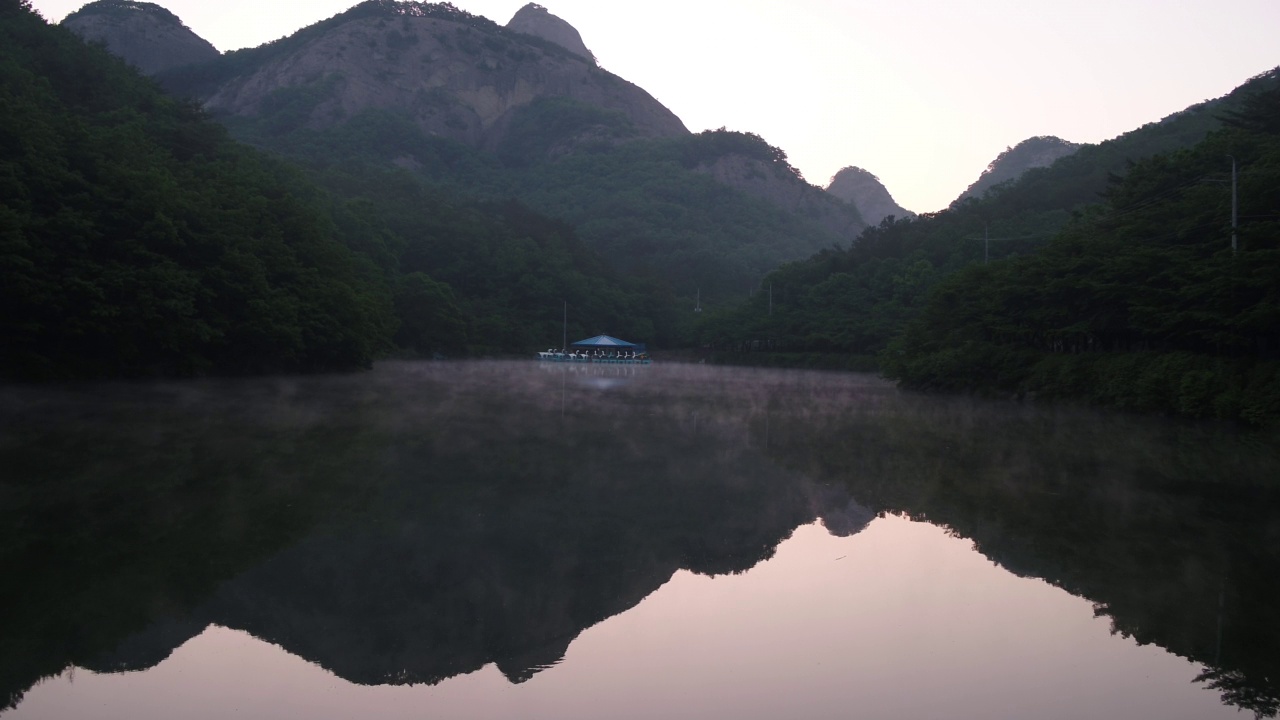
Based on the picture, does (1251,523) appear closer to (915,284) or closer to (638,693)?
(638,693)

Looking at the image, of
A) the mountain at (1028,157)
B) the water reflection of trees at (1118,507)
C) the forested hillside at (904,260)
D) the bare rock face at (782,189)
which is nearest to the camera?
the water reflection of trees at (1118,507)

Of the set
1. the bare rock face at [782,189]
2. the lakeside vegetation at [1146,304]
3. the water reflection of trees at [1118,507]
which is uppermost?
the bare rock face at [782,189]

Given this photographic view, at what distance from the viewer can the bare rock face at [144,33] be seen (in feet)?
476

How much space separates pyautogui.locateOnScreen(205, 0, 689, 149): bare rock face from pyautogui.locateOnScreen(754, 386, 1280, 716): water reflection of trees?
119 m

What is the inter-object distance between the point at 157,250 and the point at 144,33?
5887 inches

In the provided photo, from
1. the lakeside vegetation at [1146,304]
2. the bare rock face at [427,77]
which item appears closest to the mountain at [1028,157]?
the bare rock face at [427,77]

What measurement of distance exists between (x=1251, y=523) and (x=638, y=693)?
6.45 m

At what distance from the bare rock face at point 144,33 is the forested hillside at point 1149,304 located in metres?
148

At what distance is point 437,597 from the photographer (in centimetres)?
541

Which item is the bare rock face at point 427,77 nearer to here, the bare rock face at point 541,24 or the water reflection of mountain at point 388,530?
the bare rock face at point 541,24

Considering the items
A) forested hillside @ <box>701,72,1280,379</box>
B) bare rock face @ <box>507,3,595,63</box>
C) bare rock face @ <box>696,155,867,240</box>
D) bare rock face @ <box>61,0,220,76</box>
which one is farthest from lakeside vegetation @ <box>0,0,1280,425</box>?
bare rock face @ <box>507,3,595,63</box>

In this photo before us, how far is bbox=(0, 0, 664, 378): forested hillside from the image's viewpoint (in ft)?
73.5

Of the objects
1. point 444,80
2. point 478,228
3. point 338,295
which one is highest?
point 444,80

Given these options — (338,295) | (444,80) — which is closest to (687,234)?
(444,80)
